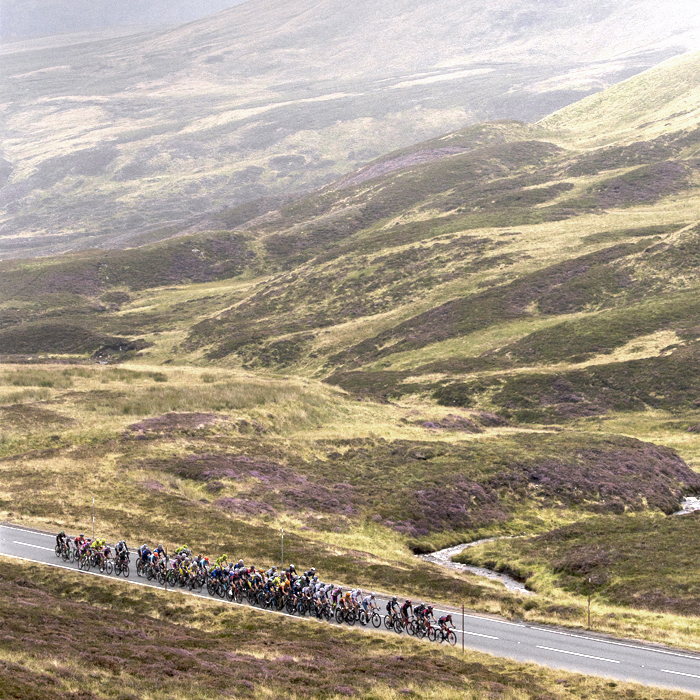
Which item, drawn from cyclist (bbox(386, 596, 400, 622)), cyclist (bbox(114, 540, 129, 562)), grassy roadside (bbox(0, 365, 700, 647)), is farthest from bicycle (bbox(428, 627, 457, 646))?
cyclist (bbox(114, 540, 129, 562))

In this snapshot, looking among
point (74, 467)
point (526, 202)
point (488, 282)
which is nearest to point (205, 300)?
point (488, 282)

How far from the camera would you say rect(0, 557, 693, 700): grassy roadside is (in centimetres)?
2205

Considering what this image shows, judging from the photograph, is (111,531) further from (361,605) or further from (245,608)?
(361,605)

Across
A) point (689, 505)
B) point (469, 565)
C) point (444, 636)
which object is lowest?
point (689, 505)

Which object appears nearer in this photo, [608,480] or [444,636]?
[444,636]

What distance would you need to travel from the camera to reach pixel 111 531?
151ft

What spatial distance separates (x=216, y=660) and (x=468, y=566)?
27400 millimetres

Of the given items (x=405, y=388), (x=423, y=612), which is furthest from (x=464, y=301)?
(x=423, y=612)

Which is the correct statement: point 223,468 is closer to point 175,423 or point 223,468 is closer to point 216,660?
point 175,423

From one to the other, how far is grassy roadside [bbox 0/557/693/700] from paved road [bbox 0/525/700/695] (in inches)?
60.6

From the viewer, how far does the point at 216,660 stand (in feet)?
86.5

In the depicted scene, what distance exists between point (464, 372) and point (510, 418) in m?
18.2

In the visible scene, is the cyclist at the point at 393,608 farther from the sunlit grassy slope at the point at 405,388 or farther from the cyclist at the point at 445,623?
the sunlit grassy slope at the point at 405,388

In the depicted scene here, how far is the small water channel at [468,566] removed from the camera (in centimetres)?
4612
